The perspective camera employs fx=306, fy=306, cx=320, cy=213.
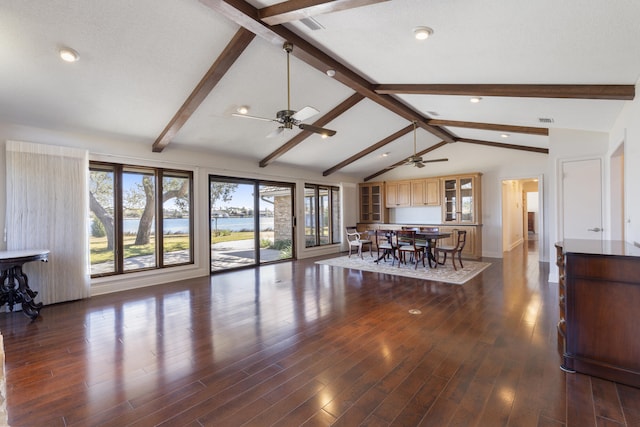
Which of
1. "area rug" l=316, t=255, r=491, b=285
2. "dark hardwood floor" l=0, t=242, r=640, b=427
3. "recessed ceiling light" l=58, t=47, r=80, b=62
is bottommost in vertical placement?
"dark hardwood floor" l=0, t=242, r=640, b=427

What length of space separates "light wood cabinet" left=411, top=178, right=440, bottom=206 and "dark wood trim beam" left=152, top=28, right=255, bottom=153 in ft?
21.5

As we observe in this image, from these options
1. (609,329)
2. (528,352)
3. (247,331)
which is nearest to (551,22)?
(609,329)

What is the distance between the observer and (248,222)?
22.8 ft

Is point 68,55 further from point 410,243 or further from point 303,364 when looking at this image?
point 410,243

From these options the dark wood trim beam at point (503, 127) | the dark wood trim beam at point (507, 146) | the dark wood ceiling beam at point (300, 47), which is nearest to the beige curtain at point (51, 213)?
the dark wood ceiling beam at point (300, 47)

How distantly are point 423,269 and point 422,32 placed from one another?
461cm

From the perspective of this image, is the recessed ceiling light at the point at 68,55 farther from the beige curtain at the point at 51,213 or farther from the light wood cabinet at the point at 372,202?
the light wood cabinet at the point at 372,202

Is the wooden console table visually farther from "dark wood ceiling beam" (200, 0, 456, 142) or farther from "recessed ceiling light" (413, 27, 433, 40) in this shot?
"recessed ceiling light" (413, 27, 433, 40)

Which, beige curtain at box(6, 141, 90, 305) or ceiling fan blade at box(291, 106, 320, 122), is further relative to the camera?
beige curtain at box(6, 141, 90, 305)

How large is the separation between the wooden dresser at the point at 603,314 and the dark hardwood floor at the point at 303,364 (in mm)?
132

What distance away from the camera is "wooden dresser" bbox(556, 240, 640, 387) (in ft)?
7.05

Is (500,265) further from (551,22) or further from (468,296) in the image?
(551,22)

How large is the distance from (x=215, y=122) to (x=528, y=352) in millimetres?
4941

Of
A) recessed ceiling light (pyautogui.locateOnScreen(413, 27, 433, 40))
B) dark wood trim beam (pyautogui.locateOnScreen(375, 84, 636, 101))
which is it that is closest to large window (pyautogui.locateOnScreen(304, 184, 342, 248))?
dark wood trim beam (pyautogui.locateOnScreen(375, 84, 636, 101))
